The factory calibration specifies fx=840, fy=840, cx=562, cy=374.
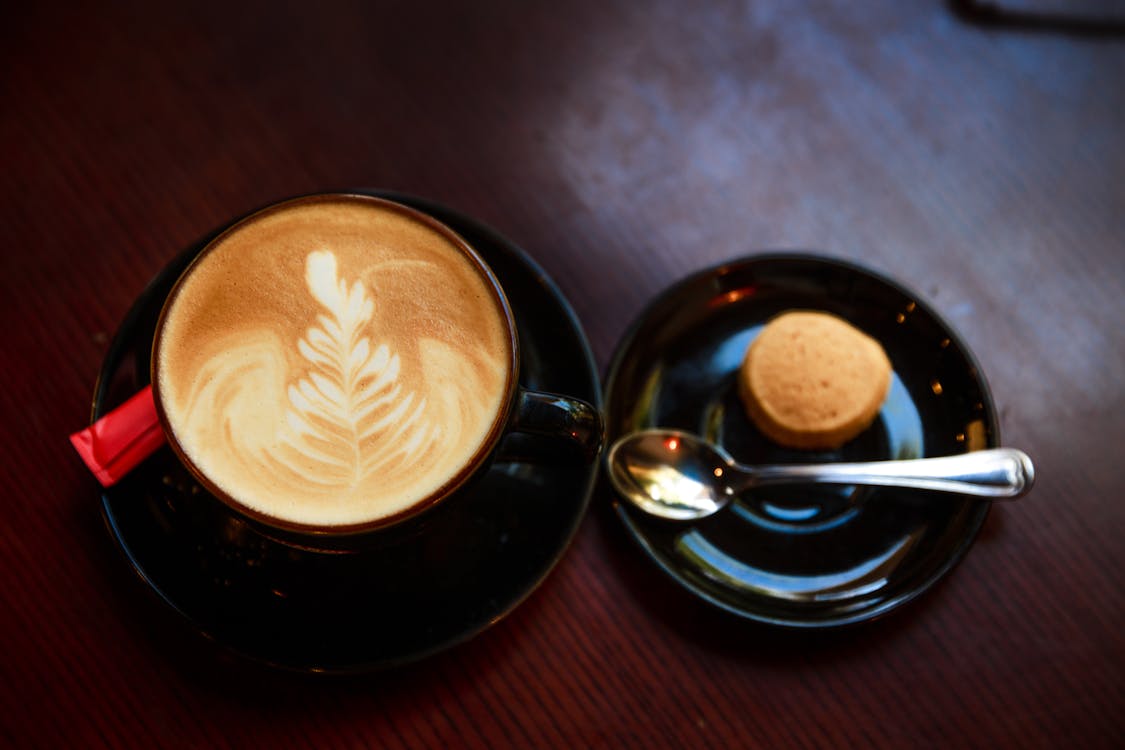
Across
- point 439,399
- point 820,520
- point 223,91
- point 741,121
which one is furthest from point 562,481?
point 223,91

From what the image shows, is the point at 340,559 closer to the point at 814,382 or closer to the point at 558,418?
the point at 558,418

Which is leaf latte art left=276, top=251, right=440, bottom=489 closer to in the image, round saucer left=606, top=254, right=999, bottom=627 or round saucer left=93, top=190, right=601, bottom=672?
round saucer left=93, top=190, right=601, bottom=672

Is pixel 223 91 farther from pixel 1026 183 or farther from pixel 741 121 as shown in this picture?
pixel 1026 183

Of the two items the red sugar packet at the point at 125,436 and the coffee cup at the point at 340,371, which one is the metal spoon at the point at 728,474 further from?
the red sugar packet at the point at 125,436

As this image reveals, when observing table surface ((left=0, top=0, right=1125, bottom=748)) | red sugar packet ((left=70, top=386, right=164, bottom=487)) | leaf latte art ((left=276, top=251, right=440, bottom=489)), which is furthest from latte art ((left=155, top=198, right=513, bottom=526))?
table surface ((left=0, top=0, right=1125, bottom=748))

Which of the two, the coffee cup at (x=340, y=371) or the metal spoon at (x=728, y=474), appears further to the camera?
the metal spoon at (x=728, y=474)

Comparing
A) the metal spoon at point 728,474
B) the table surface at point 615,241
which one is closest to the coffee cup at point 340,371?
the metal spoon at point 728,474
